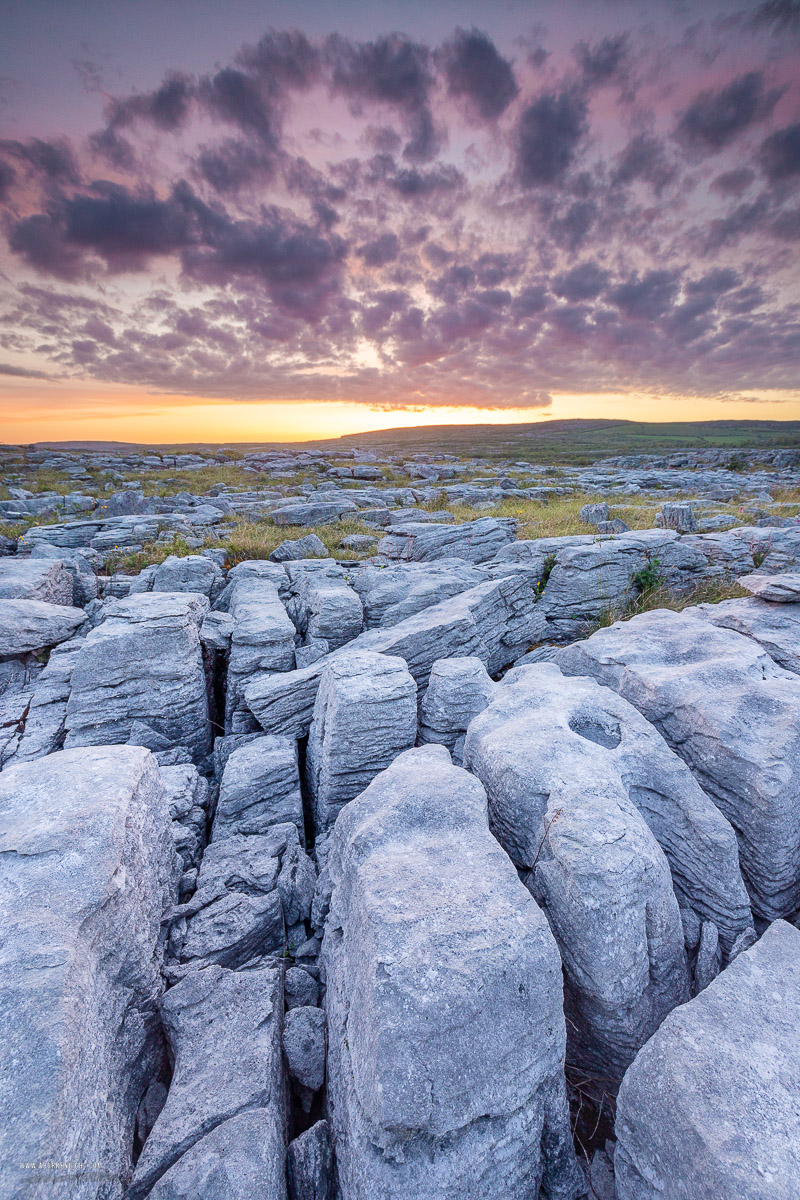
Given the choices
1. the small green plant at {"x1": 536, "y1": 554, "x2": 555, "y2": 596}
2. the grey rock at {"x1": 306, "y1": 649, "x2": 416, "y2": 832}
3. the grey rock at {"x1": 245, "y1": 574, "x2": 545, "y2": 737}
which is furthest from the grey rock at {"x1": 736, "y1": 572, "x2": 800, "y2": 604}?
the grey rock at {"x1": 306, "y1": 649, "x2": 416, "y2": 832}

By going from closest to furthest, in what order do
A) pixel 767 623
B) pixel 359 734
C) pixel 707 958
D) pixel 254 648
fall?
1. pixel 707 958
2. pixel 359 734
3. pixel 767 623
4. pixel 254 648

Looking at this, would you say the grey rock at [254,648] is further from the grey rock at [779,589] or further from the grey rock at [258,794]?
the grey rock at [779,589]

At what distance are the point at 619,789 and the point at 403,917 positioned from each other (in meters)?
2.13

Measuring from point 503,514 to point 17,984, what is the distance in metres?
21.9

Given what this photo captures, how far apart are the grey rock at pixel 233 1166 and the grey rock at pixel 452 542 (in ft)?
43.6

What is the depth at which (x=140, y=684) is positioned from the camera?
7430mm

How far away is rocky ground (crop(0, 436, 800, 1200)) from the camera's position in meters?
2.54

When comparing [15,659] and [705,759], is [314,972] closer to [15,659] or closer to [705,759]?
[705,759]

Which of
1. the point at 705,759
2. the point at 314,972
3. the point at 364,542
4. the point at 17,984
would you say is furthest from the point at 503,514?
the point at 17,984

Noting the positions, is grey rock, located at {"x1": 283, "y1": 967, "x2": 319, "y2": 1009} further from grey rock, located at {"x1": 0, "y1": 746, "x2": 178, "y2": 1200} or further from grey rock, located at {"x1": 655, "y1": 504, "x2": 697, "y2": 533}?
grey rock, located at {"x1": 655, "y1": 504, "x2": 697, "y2": 533}

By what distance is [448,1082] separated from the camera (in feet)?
8.23

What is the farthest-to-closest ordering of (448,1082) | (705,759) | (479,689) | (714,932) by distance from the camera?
(479,689)
(705,759)
(714,932)
(448,1082)

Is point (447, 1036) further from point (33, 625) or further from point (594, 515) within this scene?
point (594, 515)

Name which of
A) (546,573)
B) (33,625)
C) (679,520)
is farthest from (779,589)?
(33,625)
